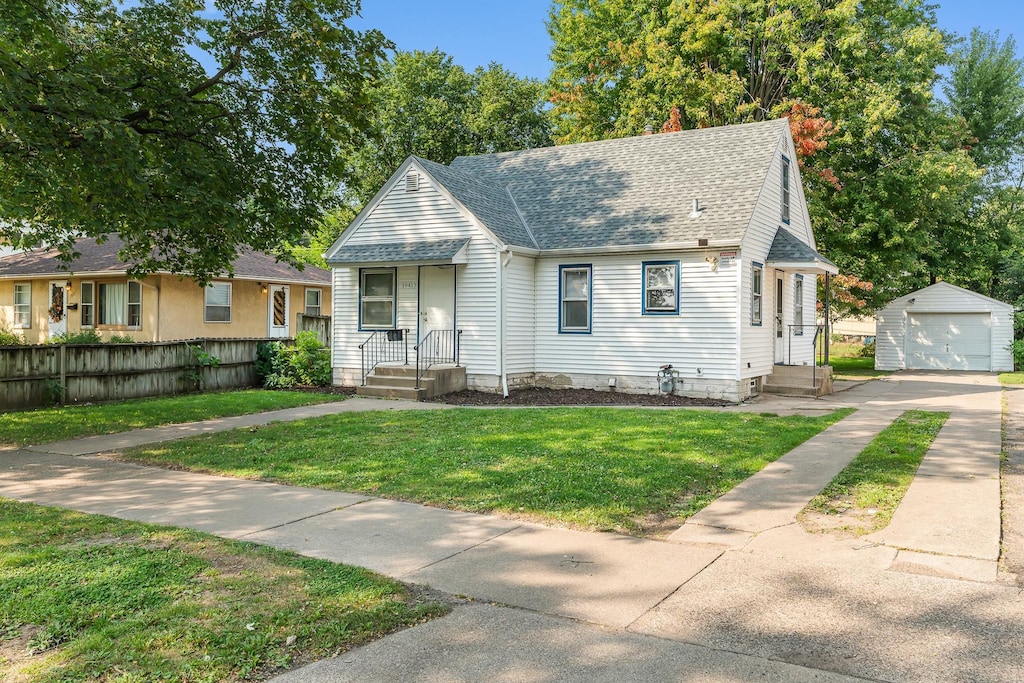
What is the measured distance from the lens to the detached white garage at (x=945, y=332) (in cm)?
2558

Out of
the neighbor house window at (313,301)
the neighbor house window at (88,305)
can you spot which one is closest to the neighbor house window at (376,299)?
the neighbor house window at (313,301)

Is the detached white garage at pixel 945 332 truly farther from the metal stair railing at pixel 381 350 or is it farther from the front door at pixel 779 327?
the metal stair railing at pixel 381 350

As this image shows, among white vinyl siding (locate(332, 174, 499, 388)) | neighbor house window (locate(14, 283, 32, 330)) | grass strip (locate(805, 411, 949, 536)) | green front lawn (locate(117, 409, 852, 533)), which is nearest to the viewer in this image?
grass strip (locate(805, 411, 949, 536))

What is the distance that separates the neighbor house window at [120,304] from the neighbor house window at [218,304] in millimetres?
2008

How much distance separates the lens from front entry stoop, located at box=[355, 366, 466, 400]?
1539 centimetres

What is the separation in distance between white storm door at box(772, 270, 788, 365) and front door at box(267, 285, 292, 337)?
17361mm

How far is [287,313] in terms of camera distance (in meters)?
26.9

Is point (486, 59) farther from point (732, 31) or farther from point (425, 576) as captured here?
point (425, 576)

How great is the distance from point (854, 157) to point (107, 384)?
2390 cm

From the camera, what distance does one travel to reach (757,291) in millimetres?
16094

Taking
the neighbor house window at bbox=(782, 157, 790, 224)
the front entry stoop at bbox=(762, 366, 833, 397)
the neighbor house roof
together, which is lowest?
the front entry stoop at bbox=(762, 366, 833, 397)

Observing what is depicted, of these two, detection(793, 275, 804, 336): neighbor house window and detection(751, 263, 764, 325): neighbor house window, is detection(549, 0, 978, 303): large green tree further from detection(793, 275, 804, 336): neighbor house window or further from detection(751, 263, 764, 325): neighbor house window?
detection(751, 263, 764, 325): neighbor house window

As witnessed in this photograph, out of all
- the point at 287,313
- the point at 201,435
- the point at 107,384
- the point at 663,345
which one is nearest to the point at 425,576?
the point at 201,435

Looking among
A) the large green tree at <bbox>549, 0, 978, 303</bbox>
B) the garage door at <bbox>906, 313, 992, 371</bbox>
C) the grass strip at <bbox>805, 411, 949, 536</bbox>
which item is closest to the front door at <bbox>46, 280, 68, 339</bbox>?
the large green tree at <bbox>549, 0, 978, 303</bbox>
